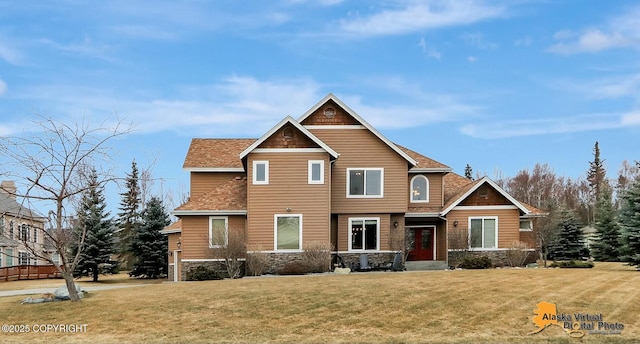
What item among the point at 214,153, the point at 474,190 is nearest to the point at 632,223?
the point at 474,190

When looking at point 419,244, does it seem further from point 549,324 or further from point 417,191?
point 549,324

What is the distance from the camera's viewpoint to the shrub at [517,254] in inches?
1100

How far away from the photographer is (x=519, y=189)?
78.1 meters

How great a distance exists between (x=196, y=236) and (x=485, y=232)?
14.1 metres

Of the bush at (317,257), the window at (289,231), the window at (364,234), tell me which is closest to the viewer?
the bush at (317,257)

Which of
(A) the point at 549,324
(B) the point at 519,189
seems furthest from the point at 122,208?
(B) the point at 519,189

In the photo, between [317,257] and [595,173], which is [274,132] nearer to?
[317,257]

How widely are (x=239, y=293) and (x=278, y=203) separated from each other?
863 cm

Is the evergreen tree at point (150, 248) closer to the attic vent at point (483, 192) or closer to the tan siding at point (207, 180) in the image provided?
the tan siding at point (207, 180)

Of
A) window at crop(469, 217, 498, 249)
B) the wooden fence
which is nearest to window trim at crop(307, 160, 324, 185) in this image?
window at crop(469, 217, 498, 249)

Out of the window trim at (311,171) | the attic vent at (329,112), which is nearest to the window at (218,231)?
the window trim at (311,171)

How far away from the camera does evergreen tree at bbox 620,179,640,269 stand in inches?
1003

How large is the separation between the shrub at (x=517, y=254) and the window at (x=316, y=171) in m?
9.90

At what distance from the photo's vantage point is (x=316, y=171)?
26594mm
